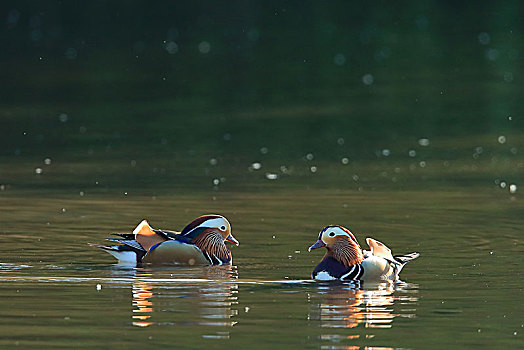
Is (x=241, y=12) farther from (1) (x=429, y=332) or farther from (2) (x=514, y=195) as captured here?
(1) (x=429, y=332)

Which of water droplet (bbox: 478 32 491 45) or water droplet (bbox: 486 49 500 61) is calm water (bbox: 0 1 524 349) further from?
water droplet (bbox: 478 32 491 45)

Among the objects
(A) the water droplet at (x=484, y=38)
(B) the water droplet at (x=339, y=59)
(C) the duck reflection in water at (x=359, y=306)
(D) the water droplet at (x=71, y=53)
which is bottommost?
(C) the duck reflection in water at (x=359, y=306)

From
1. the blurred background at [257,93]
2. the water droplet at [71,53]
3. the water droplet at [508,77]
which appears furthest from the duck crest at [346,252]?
the water droplet at [71,53]

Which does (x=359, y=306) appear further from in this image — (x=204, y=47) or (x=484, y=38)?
(x=484, y=38)

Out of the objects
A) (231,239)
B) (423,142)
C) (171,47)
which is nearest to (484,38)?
(171,47)

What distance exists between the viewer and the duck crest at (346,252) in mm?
12852

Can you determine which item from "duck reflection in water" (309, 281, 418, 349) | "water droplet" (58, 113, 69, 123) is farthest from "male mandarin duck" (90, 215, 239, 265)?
"water droplet" (58, 113, 69, 123)

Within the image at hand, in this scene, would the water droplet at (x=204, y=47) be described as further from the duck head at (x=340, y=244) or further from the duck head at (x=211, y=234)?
the duck head at (x=340, y=244)

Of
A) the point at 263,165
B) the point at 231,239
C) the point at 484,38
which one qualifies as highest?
the point at 484,38

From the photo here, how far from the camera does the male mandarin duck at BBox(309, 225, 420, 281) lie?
12734 millimetres

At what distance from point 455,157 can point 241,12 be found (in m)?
22.2

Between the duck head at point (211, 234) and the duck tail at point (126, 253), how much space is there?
1.73ft

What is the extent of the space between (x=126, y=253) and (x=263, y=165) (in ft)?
25.4

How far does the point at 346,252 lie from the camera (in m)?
12.9
